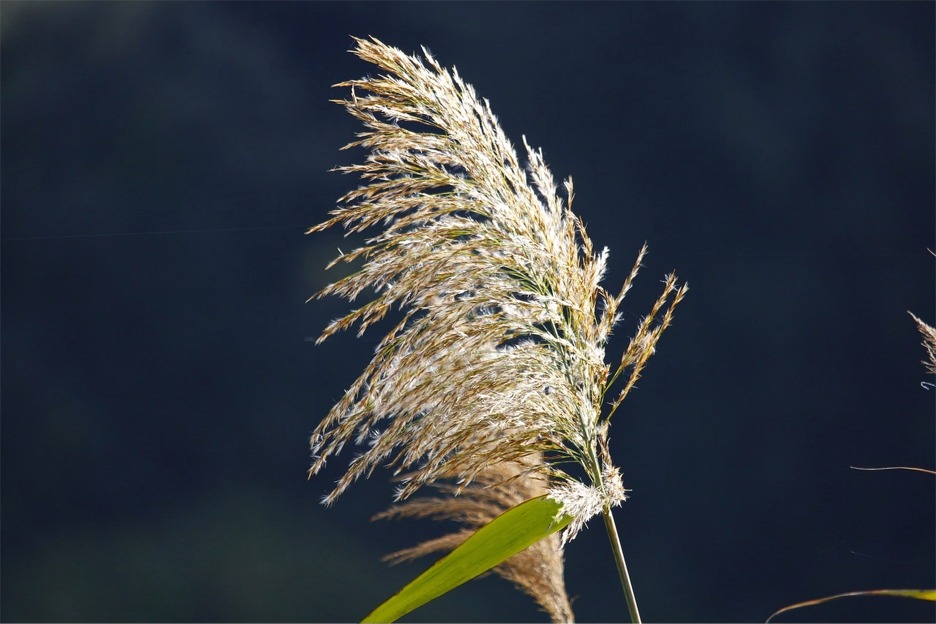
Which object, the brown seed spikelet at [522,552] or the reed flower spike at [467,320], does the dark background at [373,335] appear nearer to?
the brown seed spikelet at [522,552]

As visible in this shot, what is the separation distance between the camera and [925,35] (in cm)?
273

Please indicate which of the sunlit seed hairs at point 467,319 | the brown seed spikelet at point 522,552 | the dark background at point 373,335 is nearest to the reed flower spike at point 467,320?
the sunlit seed hairs at point 467,319

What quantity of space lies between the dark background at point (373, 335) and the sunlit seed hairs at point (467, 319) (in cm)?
177

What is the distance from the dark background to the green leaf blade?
1847 millimetres

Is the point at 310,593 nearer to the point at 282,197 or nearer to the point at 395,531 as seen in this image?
the point at 395,531

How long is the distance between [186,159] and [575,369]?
217 centimetres

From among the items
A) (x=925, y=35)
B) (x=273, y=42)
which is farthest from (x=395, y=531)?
(x=925, y=35)

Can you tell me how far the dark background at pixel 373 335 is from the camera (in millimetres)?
2621

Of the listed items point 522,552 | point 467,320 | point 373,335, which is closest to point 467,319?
point 467,320

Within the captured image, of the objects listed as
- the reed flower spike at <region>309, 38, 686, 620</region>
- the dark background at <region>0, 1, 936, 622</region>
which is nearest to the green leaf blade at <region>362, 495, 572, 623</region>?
the reed flower spike at <region>309, 38, 686, 620</region>

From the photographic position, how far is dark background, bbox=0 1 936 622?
262 cm

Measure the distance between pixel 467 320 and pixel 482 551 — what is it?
0.25 metres

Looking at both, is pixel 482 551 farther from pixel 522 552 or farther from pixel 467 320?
pixel 522 552

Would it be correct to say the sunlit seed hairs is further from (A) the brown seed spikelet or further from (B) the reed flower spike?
(A) the brown seed spikelet
